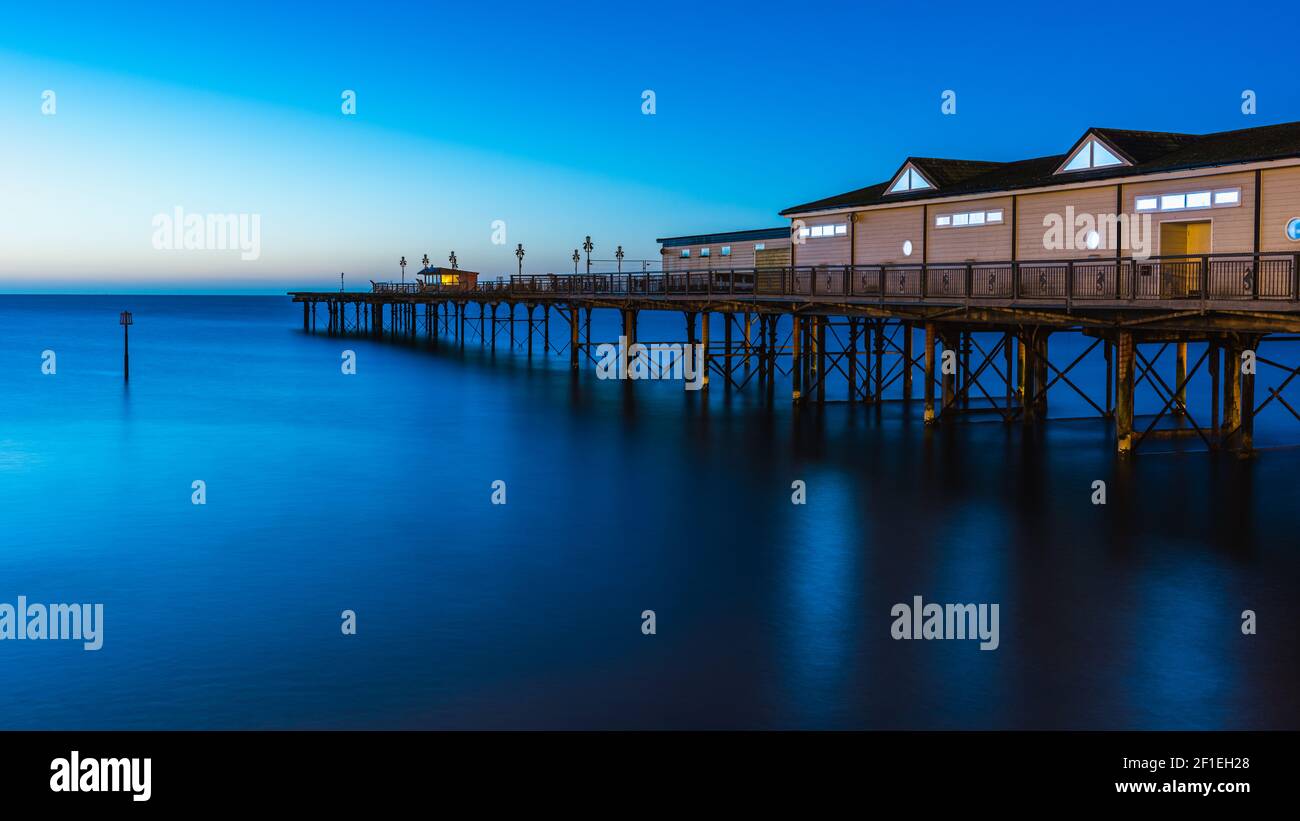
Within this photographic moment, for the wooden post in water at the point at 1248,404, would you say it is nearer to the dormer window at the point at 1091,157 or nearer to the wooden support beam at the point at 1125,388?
the wooden support beam at the point at 1125,388

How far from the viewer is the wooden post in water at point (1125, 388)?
27.8 meters

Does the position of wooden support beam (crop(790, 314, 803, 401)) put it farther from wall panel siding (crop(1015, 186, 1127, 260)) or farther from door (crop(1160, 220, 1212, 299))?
door (crop(1160, 220, 1212, 299))

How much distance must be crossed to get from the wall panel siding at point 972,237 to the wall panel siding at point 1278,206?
25.5ft

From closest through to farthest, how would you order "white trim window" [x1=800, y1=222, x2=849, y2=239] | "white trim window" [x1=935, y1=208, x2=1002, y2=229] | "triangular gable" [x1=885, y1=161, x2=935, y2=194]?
"white trim window" [x1=935, y1=208, x2=1002, y2=229]
"triangular gable" [x1=885, y1=161, x2=935, y2=194]
"white trim window" [x1=800, y1=222, x2=849, y2=239]

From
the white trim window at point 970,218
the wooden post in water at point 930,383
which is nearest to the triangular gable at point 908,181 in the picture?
the white trim window at point 970,218

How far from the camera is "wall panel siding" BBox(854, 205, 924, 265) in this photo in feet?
120

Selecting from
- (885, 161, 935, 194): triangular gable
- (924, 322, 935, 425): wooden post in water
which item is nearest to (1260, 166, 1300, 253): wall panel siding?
(924, 322, 935, 425): wooden post in water

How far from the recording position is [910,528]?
22250mm

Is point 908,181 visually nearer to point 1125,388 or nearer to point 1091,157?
point 1091,157

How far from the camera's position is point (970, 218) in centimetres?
3438

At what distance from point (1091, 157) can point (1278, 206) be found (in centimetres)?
587

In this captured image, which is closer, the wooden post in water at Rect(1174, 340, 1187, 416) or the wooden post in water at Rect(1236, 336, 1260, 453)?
the wooden post in water at Rect(1236, 336, 1260, 453)

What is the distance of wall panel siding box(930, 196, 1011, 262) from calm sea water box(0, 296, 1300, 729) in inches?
195
